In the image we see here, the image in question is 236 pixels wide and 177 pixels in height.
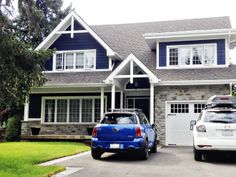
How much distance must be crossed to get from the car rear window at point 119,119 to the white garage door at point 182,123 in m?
7.52

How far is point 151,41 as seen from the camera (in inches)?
845

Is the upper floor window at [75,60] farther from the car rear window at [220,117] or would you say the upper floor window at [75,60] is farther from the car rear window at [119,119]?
the car rear window at [220,117]

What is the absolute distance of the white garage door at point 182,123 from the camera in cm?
1933

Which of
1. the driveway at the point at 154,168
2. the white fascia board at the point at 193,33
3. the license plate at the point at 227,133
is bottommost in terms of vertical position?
the driveway at the point at 154,168

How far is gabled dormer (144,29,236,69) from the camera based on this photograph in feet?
65.7

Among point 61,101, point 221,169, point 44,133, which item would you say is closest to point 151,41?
point 61,101

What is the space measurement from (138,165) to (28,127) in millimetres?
11980

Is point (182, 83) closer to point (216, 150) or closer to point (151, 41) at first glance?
point (151, 41)

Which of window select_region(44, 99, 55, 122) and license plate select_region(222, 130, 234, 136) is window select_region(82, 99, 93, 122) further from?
license plate select_region(222, 130, 234, 136)

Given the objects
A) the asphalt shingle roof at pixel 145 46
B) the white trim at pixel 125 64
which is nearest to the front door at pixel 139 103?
the asphalt shingle roof at pixel 145 46

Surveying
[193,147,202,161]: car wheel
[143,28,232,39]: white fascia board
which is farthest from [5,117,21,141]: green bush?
[193,147,202,161]: car wheel

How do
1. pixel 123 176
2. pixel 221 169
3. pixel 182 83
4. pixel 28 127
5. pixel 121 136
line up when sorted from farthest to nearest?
pixel 28 127
pixel 182 83
pixel 121 136
pixel 221 169
pixel 123 176

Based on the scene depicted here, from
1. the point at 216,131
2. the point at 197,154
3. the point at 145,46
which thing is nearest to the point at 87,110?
the point at 145,46

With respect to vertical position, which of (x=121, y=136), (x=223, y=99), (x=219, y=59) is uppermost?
(x=219, y=59)
